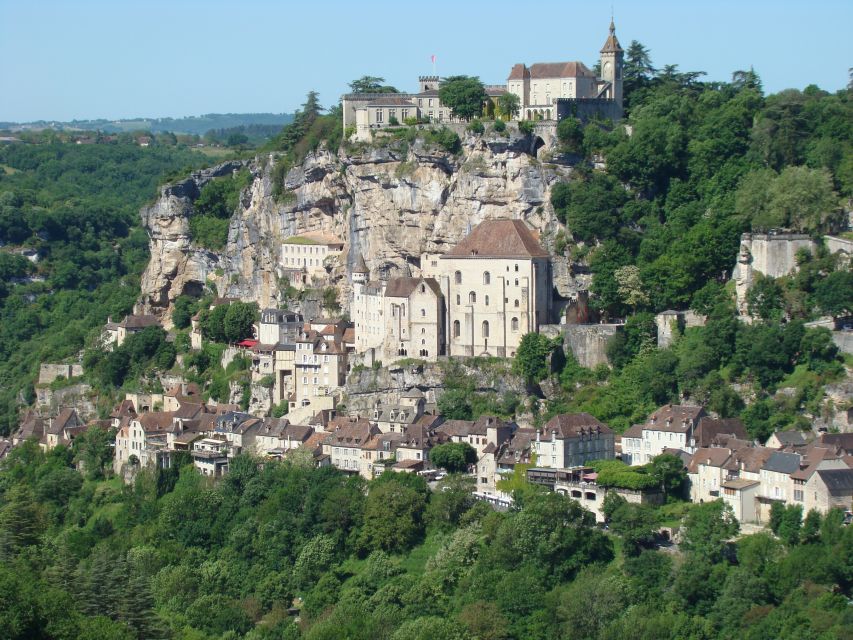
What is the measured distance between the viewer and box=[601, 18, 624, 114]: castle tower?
84562 millimetres

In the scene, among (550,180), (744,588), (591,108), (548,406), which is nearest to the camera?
(744,588)

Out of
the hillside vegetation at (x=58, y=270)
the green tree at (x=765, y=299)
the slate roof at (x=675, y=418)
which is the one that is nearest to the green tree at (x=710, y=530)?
the slate roof at (x=675, y=418)

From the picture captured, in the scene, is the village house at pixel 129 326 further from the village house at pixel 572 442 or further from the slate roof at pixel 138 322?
the village house at pixel 572 442

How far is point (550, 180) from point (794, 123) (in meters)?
11.7

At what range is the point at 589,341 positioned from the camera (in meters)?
72.4

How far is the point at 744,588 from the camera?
54.5 m

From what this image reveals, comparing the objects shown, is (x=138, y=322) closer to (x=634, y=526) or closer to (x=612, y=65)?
(x=612, y=65)

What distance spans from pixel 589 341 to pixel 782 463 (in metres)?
15.4

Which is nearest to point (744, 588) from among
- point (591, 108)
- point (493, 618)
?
point (493, 618)

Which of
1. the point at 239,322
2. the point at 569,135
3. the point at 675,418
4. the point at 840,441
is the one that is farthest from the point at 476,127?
the point at 840,441

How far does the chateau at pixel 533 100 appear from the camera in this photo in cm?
8101

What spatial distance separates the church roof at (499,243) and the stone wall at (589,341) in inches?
138

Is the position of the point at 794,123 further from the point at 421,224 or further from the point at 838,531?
the point at 838,531

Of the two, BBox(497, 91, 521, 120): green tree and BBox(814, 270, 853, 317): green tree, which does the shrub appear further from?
BBox(814, 270, 853, 317): green tree
